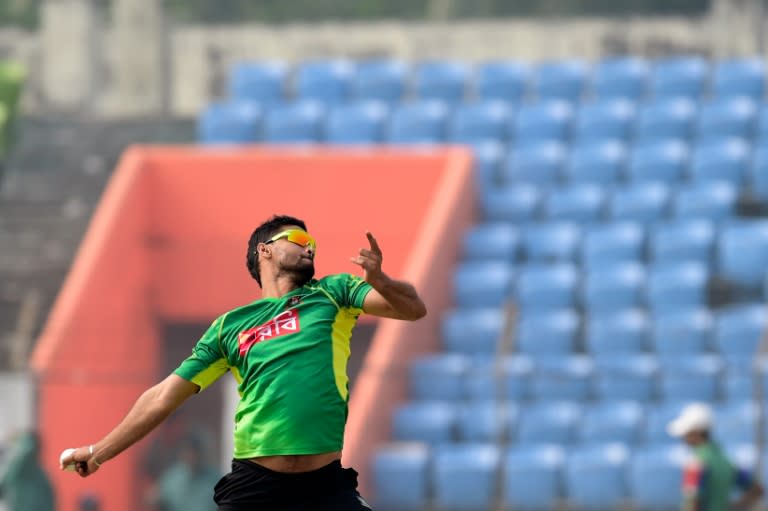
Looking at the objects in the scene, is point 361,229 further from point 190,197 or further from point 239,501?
point 239,501

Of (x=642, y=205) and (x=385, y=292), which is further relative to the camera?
(x=642, y=205)

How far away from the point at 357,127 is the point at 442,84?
1628 millimetres

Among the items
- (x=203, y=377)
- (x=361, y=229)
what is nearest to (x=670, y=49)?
(x=361, y=229)

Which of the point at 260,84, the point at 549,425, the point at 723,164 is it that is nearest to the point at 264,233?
the point at 549,425

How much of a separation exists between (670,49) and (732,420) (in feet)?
35.4

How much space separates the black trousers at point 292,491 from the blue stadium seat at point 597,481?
977cm

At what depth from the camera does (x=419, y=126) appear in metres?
20.5

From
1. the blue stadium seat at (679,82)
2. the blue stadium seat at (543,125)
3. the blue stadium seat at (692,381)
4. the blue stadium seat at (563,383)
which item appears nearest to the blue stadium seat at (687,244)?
the blue stadium seat at (563,383)

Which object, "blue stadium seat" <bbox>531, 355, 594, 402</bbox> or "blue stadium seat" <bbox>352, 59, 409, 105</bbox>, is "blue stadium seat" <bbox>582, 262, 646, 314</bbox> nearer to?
"blue stadium seat" <bbox>531, 355, 594, 402</bbox>

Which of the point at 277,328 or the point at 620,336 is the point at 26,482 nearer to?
the point at 620,336

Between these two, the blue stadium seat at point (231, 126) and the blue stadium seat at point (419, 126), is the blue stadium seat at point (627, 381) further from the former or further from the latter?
the blue stadium seat at point (231, 126)

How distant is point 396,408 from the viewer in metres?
16.6

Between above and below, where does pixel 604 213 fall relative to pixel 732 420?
above

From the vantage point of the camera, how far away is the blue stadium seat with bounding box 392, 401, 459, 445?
53.4ft
